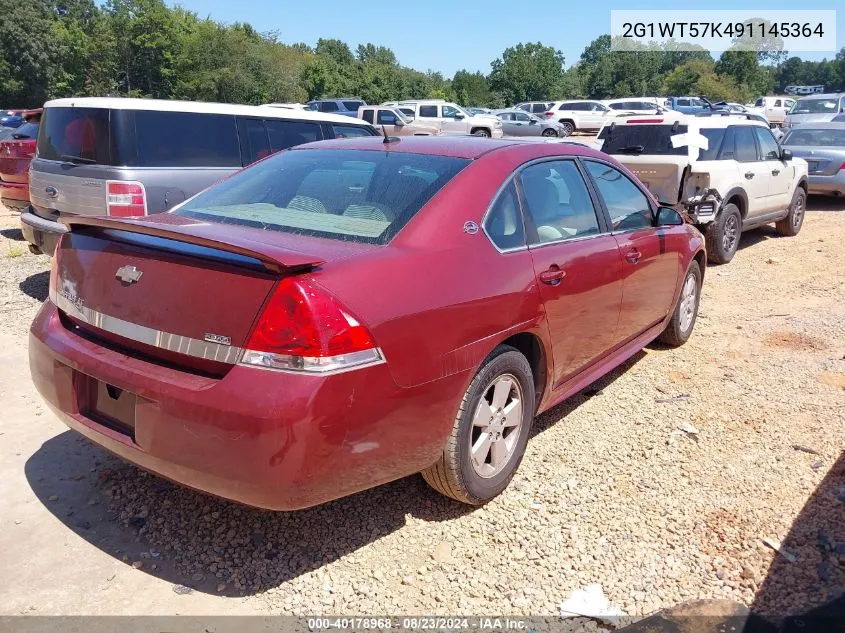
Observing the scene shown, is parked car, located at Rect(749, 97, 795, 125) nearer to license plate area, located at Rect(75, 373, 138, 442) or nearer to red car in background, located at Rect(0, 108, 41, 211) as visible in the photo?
red car in background, located at Rect(0, 108, 41, 211)

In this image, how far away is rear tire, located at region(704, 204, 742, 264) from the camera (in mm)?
8641

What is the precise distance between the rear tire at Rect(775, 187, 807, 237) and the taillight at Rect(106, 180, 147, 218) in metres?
9.18

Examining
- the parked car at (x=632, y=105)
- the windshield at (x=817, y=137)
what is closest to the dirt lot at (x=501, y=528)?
the windshield at (x=817, y=137)

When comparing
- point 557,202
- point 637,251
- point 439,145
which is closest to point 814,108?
point 637,251

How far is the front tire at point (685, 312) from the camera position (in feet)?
17.9

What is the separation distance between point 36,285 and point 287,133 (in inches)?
119

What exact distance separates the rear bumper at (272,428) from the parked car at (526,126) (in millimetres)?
29378

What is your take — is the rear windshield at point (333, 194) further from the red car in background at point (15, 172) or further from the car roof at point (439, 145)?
the red car in background at point (15, 172)

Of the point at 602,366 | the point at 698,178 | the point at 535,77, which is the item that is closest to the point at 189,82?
the point at 535,77

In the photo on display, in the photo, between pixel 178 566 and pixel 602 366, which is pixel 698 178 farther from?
pixel 178 566

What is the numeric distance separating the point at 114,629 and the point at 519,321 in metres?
2.00

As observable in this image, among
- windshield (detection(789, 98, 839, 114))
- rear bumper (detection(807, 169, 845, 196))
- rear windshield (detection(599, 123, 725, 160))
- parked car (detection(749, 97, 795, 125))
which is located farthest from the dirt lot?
parked car (detection(749, 97, 795, 125))

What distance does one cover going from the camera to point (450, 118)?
27.9 metres

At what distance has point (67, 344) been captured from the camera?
2895 mm
